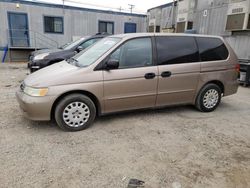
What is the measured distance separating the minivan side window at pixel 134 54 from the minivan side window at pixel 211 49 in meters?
1.21

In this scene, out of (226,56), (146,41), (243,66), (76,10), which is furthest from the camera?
(76,10)

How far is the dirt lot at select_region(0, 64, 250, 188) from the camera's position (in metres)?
2.37

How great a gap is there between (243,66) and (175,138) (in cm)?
547

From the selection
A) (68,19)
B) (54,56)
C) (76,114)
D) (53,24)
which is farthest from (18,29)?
(76,114)

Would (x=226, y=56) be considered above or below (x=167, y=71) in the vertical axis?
above

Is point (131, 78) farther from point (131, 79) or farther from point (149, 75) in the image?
point (149, 75)

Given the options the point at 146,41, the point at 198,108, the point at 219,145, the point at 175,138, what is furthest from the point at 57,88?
the point at 198,108

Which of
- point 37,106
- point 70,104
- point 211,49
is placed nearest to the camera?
point 37,106

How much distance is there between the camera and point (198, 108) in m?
4.52

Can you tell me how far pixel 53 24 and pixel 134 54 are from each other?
493 inches

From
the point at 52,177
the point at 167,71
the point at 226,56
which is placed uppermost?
the point at 226,56

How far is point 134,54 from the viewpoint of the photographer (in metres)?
3.74

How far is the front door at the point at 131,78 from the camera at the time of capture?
11.8 feet

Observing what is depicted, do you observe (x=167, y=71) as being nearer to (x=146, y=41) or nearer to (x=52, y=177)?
(x=146, y=41)
